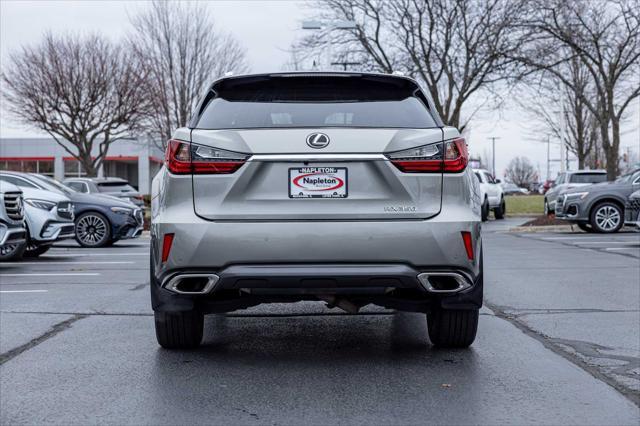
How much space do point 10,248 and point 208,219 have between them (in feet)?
24.6

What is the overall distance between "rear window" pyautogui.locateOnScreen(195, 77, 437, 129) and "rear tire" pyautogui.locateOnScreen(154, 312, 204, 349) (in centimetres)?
129

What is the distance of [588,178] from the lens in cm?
2820

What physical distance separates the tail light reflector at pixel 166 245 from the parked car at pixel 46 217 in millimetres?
9105

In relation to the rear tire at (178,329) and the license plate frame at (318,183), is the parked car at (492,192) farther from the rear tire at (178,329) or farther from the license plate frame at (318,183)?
the license plate frame at (318,183)

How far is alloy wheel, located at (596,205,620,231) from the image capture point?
63.3 feet

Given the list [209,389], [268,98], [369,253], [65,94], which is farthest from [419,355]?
[65,94]

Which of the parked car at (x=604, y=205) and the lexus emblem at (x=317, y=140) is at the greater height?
the lexus emblem at (x=317, y=140)

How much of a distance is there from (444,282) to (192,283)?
1446 millimetres

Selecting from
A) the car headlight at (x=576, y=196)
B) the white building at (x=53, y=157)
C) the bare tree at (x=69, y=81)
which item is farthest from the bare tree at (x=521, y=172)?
the car headlight at (x=576, y=196)

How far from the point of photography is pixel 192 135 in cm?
493

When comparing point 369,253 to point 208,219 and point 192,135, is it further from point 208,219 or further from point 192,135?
point 192,135

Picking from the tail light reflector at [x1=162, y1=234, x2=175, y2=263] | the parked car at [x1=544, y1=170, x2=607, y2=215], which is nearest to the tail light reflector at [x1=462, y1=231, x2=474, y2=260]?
the tail light reflector at [x1=162, y1=234, x2=175, y2=263]

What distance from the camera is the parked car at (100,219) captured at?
16984 millimetres

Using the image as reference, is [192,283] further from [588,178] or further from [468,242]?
[588,178]
